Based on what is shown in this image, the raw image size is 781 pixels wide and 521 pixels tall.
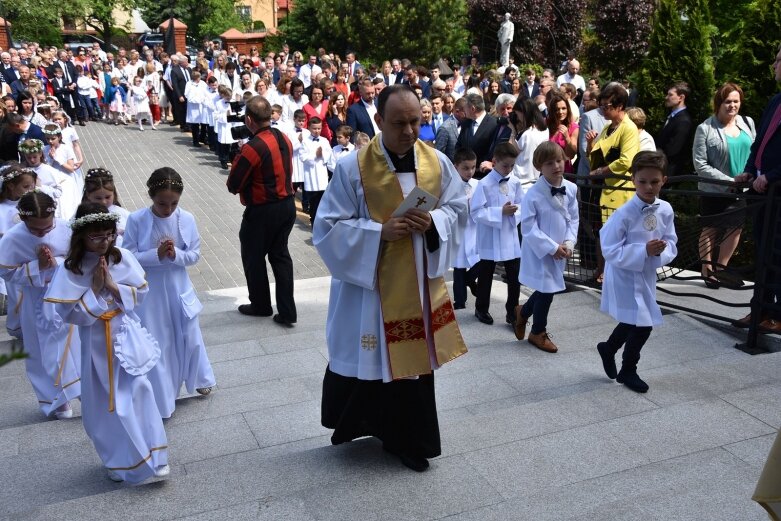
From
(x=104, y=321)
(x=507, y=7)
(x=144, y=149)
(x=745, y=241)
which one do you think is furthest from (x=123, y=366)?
(x=507, y=7)

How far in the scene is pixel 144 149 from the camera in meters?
19.7

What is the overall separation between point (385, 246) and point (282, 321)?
3.77m

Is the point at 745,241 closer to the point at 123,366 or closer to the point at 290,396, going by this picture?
the point at 290,396

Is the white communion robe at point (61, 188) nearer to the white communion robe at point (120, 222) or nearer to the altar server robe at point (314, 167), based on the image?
the white communion robe at point (120, 222)

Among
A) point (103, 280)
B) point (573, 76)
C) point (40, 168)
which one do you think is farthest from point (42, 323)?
point (573, 76)

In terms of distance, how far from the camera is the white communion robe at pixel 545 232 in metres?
6.52

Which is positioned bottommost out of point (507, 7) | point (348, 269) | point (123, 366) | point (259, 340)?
point (259, 340)

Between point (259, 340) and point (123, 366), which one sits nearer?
point (123, 366)

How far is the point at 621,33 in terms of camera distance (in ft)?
78.5

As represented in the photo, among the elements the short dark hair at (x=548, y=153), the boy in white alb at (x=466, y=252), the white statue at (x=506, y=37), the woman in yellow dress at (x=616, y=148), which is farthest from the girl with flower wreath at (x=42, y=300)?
the white statue at (x=506, y=37)

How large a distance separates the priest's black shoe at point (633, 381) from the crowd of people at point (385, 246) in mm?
10

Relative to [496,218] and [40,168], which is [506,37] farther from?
[496,218]

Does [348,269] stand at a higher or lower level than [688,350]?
higher

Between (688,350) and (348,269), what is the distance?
333cm
